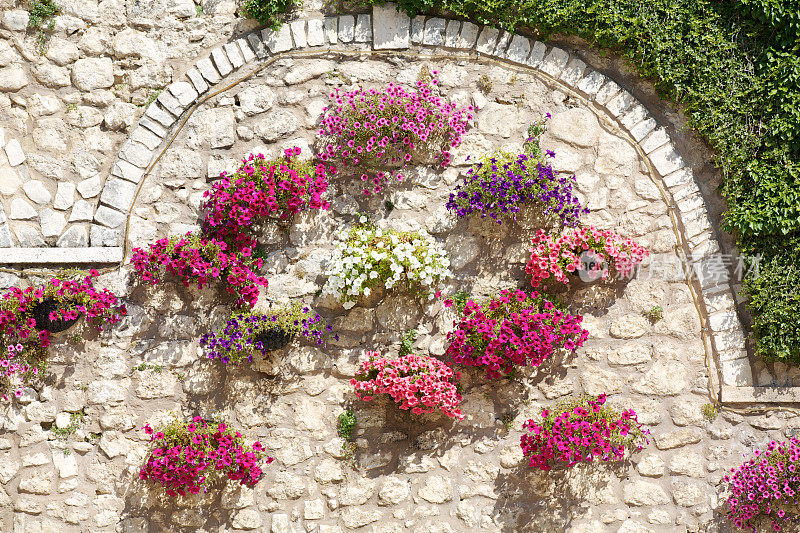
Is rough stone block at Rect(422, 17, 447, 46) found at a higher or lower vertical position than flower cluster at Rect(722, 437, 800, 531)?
higher

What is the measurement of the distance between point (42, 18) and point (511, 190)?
151 inches

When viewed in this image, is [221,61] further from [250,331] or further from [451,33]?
[250,331]

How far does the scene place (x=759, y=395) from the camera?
18.6 ft

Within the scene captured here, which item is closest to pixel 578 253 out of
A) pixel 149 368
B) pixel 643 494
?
pixel 643 494

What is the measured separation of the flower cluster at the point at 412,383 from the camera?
5.16 meters

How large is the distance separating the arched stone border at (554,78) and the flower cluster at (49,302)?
93cm

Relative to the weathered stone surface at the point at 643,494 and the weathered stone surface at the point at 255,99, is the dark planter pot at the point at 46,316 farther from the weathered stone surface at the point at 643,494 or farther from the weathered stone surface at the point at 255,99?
the weathered stone surface at the point at 643,494

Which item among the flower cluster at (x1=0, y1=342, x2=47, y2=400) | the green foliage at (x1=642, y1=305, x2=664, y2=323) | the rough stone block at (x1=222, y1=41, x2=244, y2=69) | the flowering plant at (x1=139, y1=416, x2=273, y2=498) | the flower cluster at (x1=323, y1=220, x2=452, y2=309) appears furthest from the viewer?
the green foliage at (x1=642, y1=305, x2=664, y2=323)

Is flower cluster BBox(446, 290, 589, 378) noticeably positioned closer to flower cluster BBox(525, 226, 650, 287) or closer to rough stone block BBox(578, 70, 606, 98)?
flower cluster BBox(525, 226, 650, 287)

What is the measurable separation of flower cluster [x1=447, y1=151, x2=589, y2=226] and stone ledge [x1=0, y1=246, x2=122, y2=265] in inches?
104

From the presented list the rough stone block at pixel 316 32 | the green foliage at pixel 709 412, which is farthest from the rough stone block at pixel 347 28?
the green foliage at pixel 709 412

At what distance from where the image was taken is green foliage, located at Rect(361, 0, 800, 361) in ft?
18.0

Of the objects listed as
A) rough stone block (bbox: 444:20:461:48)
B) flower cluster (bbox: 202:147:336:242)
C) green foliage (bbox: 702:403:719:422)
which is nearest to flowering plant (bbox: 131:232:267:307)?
flower cluster (bbox: 202:147:336:242)

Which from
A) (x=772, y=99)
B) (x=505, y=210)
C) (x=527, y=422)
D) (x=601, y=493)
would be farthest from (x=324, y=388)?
(x=772, y=99)
